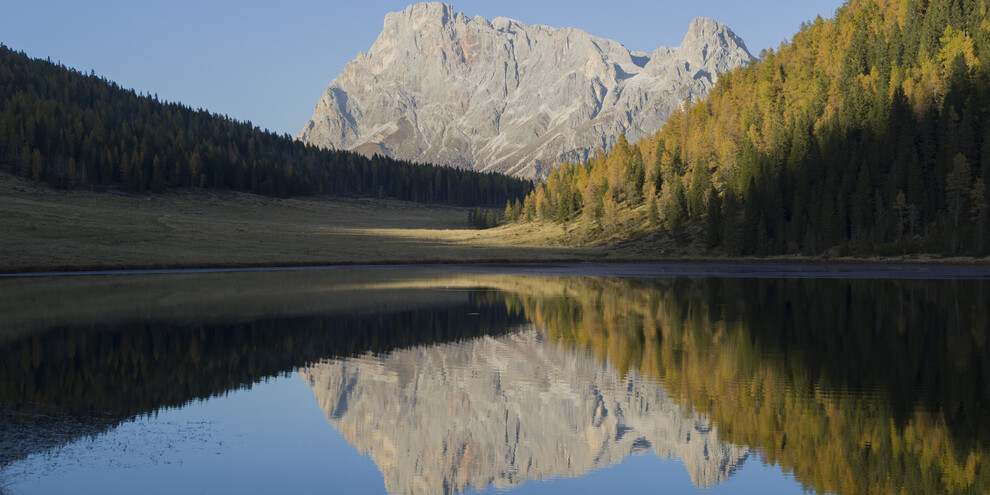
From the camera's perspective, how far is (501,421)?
18.8 metres

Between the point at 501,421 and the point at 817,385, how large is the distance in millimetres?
10087

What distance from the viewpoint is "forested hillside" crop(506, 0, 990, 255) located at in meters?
106

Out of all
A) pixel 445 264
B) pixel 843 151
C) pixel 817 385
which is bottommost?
pixel 817 385

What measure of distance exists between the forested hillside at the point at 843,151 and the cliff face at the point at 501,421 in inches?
3702

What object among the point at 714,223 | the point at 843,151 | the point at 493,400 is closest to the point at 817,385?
the point at 493,400

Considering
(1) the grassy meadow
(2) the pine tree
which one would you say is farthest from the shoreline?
(2) the pine tree

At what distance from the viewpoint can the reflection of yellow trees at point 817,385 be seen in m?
14.7

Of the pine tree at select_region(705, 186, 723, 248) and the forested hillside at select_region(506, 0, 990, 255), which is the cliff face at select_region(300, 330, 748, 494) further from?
the pine tree at select_region(705, 186, 723, 248)

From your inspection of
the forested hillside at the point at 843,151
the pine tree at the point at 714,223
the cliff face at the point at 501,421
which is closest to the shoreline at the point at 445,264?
the forested hillside at the point at 843,151

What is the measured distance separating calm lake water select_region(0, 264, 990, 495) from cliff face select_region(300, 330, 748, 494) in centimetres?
8

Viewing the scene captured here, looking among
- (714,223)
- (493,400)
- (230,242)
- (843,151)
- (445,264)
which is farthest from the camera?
(714,223)

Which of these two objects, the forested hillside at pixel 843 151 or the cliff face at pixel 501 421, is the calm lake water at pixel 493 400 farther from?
the forested hillside at pixel 843 151

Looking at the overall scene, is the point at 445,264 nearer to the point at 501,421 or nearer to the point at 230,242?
the point at 230,242

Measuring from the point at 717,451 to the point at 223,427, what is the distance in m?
12.0
